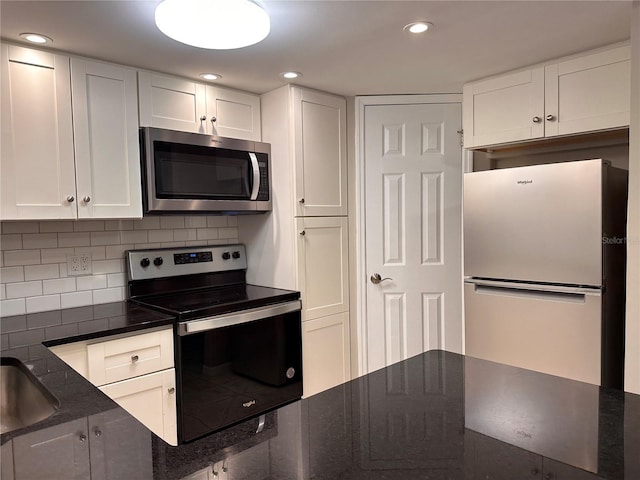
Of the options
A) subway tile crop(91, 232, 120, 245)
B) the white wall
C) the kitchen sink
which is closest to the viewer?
the kitchen sink

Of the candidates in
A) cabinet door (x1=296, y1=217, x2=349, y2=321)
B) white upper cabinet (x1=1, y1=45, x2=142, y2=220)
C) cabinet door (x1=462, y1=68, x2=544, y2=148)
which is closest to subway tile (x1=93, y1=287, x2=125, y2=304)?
white upper cabinet (x1=1, y1=45, x2=142, y2=220)

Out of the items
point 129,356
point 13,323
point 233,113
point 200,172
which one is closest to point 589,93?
point 233,113

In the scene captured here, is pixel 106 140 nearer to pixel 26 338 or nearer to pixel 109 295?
pixel 109 295

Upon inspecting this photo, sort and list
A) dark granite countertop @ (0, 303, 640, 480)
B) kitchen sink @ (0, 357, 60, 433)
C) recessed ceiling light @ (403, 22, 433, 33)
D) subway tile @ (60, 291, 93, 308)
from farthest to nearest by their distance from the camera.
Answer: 1. subway tile @ (60, 291, 93, 308)
2. recessed ceiling light @ (403, 22, 433, 33)
3. kitchen sink @ (0, 357, 60, 433)
4. dark granite countertop @ (0, 303, 640, 480)

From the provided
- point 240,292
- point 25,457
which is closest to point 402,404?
point 25,457

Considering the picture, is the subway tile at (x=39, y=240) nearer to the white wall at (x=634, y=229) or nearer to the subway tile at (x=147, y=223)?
the subway tile at (x=147, y=223)

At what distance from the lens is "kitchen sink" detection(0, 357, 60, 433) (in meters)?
1.30

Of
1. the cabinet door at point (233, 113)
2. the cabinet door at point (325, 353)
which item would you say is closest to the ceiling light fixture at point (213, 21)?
the cabinet door at point (233, 113)

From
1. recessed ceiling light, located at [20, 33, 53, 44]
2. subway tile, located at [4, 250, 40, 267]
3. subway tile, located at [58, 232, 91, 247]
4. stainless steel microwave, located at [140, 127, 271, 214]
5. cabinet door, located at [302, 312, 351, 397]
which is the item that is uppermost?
recessed ceiling light, located at [20, 33, 53, 44]

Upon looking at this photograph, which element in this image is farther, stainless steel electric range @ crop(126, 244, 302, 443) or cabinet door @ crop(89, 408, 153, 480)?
stainless steel electric range @ crop(126, 244, 302, 443)

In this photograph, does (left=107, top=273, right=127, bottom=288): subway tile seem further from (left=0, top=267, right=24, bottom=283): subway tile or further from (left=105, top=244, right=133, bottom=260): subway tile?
(left=0, top=267, right=24, bottom=283): subway tile

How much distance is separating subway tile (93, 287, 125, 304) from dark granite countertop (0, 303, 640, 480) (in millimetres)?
1234

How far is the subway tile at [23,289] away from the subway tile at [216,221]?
982mm

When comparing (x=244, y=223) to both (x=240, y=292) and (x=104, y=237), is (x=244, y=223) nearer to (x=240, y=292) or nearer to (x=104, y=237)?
(x=240, y=292)
